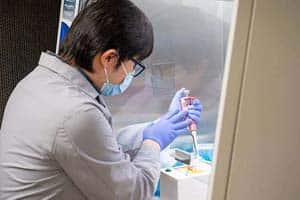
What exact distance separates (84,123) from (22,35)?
1105 mm

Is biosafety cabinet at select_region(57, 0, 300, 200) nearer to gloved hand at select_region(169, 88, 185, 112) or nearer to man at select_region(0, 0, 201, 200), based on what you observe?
man at select_region(0, 0, 201, 200)

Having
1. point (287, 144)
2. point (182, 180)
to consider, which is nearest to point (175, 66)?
point (182, 180)

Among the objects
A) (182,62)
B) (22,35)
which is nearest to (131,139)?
(182,62)

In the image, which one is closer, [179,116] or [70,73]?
[70,73]

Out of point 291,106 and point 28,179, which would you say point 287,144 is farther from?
point 28,179

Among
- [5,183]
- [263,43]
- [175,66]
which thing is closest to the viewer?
[263,43]

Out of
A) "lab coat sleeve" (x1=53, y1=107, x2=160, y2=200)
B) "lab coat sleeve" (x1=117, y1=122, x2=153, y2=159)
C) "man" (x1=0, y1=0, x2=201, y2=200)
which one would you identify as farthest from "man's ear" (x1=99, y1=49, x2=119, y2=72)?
"lab coat sleeve" (x1=117, y1=122, x2=153, y2=159)

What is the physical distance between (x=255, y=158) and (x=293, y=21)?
0.28m

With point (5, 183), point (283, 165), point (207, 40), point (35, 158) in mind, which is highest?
point (207, 40)

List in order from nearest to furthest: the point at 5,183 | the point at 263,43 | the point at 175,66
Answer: the point at 263,43
the point at 5,183
the point at 175,66

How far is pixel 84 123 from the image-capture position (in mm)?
1163

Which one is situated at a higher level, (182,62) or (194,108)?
(182,62)

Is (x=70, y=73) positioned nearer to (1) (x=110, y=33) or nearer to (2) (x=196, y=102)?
(1) (x=110, y=33)

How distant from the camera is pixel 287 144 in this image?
0.92 m
